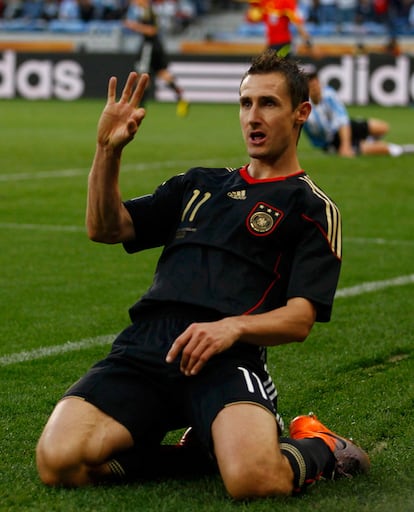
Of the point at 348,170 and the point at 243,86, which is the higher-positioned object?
the point at 243,86

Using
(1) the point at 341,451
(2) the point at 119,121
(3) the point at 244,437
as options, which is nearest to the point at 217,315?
(3) the point at 244,437

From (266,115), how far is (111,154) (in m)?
0.55

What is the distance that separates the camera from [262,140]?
4.25 metres

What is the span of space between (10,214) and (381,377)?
5.72 meters

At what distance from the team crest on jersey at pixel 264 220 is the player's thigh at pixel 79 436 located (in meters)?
0.78

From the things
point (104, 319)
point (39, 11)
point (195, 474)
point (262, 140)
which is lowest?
point (39, 11)

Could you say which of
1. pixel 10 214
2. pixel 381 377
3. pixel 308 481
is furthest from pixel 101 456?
pixel 10 214

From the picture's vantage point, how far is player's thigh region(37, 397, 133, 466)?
3.88 meters

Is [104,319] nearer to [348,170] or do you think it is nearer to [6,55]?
[348,170]

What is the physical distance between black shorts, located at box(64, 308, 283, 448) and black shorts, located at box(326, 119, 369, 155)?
11871 millimetres

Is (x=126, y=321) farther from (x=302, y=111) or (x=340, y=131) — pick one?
(x=340, y=131)

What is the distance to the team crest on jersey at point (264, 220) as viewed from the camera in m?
4.19

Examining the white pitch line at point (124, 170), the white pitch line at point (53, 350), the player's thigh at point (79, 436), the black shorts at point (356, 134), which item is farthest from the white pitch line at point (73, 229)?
the black shorts at point (356, 134)

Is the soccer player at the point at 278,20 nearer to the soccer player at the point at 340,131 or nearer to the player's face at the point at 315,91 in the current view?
the soccer player at the point at 340,131
